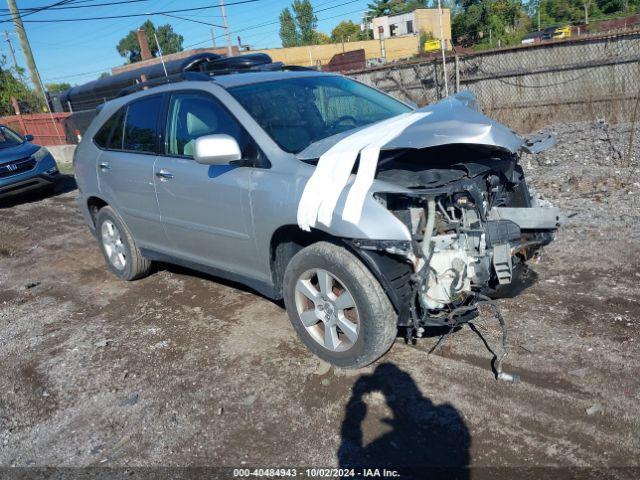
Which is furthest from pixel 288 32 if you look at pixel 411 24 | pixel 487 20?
pixel 487 20

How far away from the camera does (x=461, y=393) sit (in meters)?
3.05

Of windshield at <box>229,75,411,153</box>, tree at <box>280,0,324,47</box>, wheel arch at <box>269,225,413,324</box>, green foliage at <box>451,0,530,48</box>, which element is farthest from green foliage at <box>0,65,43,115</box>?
tree at <box>280,0,324,47</box>

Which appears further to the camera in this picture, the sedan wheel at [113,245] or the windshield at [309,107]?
the sedan wheel at [113,245]

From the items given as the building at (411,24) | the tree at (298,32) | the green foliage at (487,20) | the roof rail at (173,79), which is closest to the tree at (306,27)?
the tree at (298,32)

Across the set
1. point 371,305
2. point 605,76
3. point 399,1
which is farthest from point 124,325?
point 399,1

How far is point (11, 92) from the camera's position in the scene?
28750 millimetres

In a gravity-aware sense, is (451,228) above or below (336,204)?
below

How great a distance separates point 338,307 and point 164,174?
1971mm

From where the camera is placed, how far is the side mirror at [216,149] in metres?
3.42

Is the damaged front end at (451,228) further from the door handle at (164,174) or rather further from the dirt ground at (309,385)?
the door handle at (164,174)

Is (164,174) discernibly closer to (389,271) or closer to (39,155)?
(389,271)

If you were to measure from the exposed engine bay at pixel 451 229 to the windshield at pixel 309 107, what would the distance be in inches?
29.2

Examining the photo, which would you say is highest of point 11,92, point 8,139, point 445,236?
point 11,92

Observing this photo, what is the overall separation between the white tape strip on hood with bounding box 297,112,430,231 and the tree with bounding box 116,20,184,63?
88.5m
